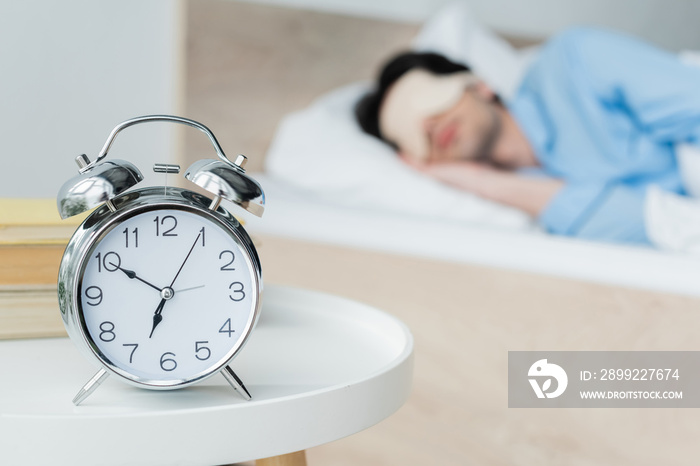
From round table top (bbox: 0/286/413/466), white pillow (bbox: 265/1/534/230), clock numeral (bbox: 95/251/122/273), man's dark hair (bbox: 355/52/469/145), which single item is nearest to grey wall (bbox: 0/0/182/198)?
white pillow (bbox: 265/1/534/230)

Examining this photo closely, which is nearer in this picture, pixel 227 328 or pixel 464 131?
pixel 227 328

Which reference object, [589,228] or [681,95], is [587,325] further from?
[681,95]

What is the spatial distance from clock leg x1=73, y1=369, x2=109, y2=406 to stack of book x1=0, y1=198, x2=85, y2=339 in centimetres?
16

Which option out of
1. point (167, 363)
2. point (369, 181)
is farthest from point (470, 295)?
point (167, 363)

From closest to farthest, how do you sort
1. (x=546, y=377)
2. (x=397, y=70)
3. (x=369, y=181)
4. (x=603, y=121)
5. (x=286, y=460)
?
(x=286, y=460)
(x=546, y=377)
(x=369, y=181)
(x=603, y=121)
(x=397, y=70)

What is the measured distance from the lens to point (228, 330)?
0.52 metres

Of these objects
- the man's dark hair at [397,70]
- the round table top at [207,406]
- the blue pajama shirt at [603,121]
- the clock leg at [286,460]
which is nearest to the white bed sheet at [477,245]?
the blue pajama shirt at [603,121]

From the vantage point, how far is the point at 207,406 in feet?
1.62

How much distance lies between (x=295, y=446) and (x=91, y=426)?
136 millimetres

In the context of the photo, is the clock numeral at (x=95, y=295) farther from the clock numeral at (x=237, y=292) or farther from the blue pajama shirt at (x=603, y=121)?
the blue pajama shirt at (x=603, y=121)

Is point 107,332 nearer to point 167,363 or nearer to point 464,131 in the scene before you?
point 167,363

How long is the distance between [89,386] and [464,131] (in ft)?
4.34

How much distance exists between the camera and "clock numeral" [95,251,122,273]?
1.65 ft

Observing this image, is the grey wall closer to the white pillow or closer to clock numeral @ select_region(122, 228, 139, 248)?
the white pillow
